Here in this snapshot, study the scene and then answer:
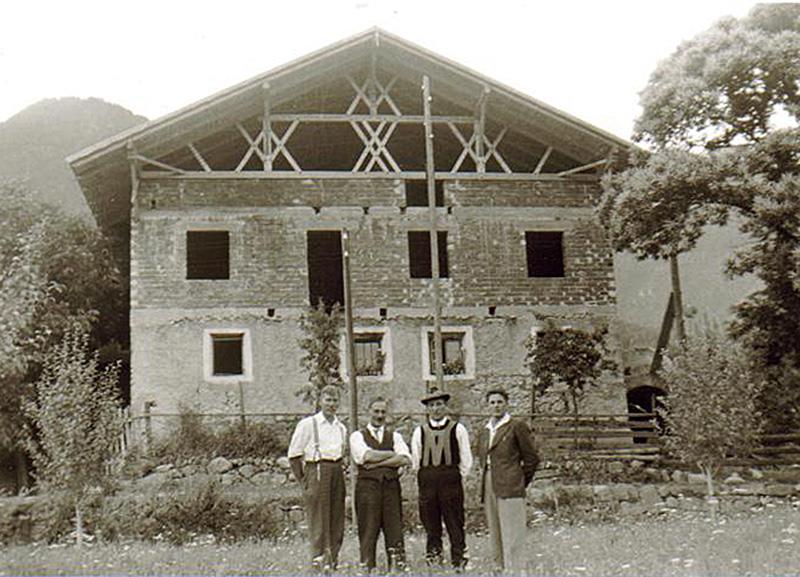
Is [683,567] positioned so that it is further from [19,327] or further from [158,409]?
[19,327]

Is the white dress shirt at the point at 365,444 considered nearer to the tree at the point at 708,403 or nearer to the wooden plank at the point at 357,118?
the tree at the point at 708,403

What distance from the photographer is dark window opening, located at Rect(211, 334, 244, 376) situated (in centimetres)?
1879

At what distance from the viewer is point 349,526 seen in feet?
43.4

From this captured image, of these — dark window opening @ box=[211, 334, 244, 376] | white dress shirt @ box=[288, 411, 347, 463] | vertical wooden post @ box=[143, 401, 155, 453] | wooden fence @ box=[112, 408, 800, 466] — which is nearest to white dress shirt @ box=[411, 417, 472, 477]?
white dress shirt @ box=[288, 411, 347, 463]

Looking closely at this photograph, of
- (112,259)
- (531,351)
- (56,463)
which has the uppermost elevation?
(112,259)

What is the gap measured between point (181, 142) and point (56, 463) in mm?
7879

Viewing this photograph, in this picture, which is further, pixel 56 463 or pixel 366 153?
pixel 366 153

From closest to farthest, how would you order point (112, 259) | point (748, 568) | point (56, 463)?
point (748, 568) < point (56, 463) < point (112, 259)

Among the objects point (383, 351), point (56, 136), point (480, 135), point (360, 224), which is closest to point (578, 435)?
point (383, 351)

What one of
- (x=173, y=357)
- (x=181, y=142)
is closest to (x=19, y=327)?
(x=173, y=357)

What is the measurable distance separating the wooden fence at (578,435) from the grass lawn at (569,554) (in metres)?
3.88

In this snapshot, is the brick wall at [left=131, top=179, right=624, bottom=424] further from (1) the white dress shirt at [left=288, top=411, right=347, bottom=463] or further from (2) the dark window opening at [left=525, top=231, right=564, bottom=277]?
(1) the white dress shirt at [left=288, top=411, right=347, bottom=463]

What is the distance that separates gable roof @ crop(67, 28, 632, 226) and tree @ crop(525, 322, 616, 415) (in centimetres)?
409

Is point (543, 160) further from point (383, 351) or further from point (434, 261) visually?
point (383, 351)
